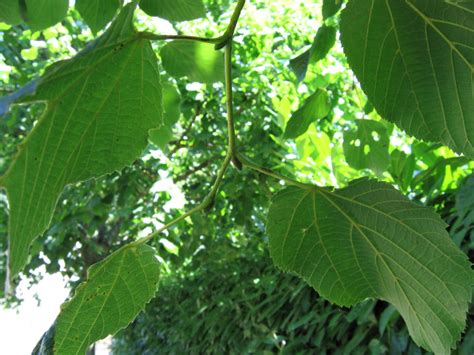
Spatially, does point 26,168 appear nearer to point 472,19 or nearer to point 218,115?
point 472,19

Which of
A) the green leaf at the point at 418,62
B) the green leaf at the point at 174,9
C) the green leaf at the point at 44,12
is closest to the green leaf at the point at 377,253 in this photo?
the green leaf at the point at 418,62

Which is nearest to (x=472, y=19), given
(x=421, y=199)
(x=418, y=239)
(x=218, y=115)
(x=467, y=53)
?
(x=467, y=53)

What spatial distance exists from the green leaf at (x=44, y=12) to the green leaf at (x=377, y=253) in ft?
1.28

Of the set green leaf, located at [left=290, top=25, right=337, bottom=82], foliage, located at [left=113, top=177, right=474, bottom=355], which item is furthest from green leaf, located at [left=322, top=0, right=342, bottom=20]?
foliage, located at [left=113, top=177, right=474, bottom=355]

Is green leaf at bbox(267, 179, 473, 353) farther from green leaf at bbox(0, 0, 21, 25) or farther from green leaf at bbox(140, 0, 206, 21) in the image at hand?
green leaf at bbox(0, 0, 21, 25)

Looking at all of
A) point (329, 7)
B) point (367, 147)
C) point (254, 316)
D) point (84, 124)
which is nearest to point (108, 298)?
point (84, 124)

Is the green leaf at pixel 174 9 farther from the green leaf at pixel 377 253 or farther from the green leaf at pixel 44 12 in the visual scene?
the green leaf at pixel 377 253

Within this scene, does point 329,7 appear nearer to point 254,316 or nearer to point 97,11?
point 97,11

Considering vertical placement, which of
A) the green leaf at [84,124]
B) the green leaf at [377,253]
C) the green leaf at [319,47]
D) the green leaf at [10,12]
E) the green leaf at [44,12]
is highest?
the green leaf at [10,12]

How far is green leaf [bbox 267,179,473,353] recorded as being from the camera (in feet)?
1.78

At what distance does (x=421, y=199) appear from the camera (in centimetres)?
201

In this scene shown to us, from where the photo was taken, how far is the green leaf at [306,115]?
1114mm

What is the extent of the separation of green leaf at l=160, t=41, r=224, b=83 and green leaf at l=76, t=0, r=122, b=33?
9 centimetres

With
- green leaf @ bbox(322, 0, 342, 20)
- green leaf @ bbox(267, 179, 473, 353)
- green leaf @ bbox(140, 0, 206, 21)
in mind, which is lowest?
green leaf @ bbox(267, 179, 473, 353)
